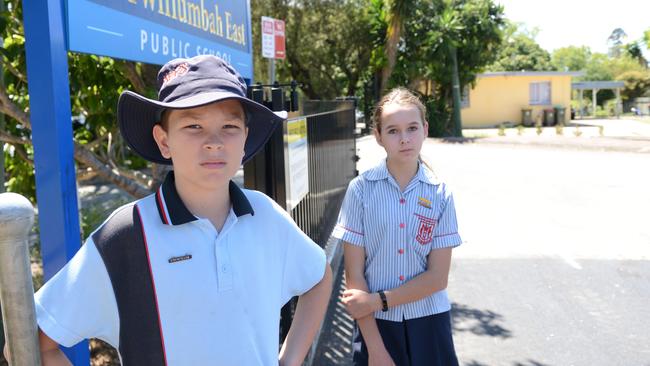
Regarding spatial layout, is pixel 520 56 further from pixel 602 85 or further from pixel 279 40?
pixel 279 40

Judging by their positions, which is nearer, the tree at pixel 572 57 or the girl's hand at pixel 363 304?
the girl's hand at pixel 363 304

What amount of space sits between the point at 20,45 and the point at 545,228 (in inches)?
269

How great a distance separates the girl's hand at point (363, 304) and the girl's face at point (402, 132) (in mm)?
609

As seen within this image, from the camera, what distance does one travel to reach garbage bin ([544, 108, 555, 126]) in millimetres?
34500

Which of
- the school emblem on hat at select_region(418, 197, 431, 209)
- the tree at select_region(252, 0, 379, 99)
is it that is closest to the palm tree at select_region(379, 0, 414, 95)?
the tree at select_region(252, 0, 379, 99)

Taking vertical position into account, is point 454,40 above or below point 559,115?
above

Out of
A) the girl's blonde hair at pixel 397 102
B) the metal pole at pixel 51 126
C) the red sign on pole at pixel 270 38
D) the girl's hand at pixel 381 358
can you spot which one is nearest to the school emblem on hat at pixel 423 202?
the girl's blonde hair at pixel 397 102

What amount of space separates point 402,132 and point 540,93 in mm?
36371

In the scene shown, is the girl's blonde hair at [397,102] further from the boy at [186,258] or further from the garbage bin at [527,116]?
the garbage bin at [527,116]

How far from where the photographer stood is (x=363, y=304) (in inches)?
99.3

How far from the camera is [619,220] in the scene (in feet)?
28.1

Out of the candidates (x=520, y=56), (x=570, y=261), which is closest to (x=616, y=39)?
(x=520, y=56)

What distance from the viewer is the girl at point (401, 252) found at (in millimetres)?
2561

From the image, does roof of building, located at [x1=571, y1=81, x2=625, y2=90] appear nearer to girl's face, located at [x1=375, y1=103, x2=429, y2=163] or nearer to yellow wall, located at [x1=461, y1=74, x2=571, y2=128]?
yellow wall, located at [x1=461, y1=74, x2=571, y2=128]
